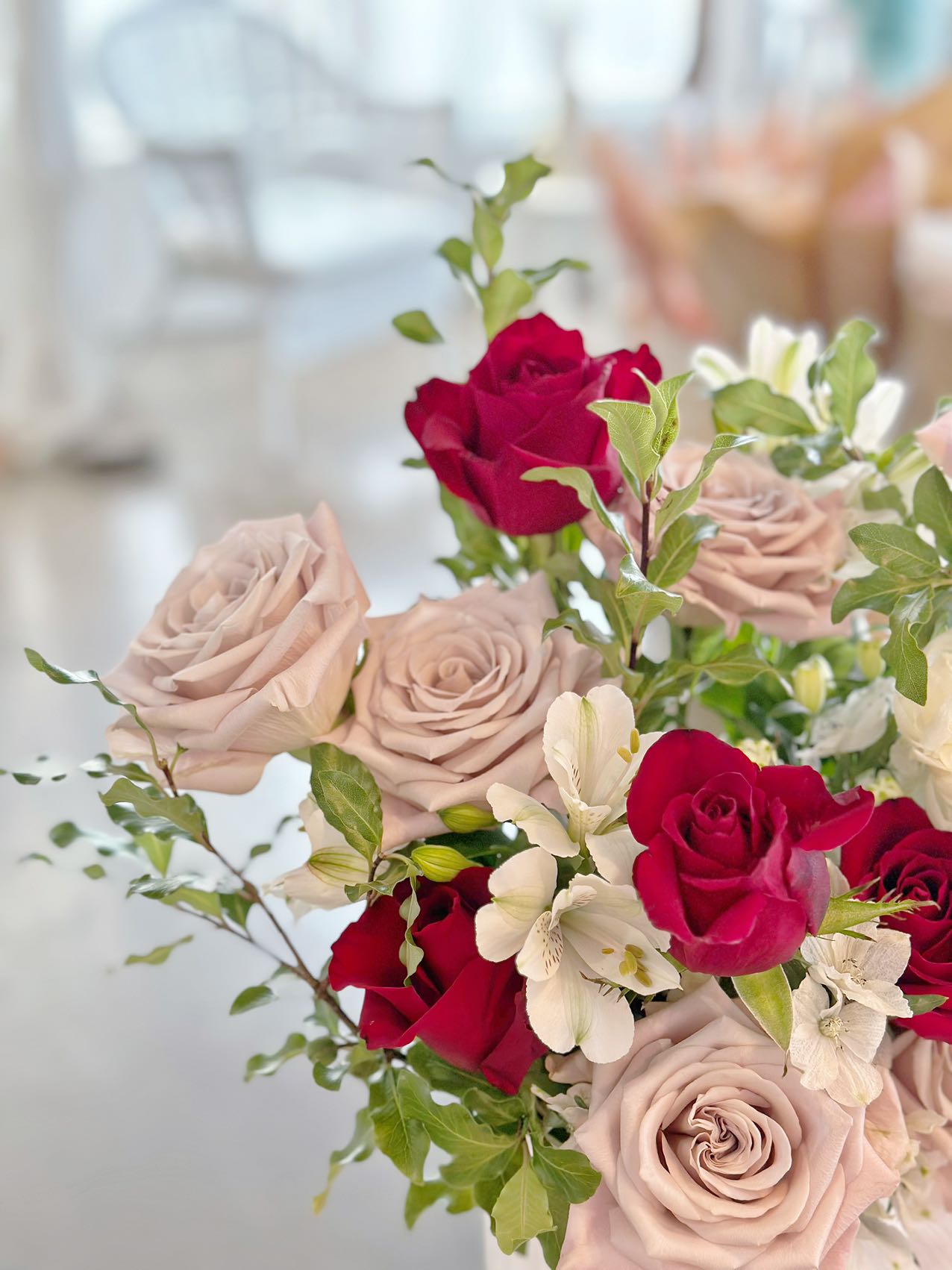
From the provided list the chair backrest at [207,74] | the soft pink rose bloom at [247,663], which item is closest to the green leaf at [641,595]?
the soft pink rose bloom at [247,663]

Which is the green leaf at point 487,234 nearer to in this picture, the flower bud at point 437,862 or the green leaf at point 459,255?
the green leaf at point 459,255

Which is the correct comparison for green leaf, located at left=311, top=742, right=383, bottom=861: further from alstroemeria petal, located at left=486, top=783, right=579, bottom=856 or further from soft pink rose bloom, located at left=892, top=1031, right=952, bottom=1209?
soft pink rose bloom, located at left=892, top=1031, right=952, bottom=1209

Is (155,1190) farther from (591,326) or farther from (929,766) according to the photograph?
(591,326)

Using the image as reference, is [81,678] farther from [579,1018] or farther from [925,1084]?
[925,1084]

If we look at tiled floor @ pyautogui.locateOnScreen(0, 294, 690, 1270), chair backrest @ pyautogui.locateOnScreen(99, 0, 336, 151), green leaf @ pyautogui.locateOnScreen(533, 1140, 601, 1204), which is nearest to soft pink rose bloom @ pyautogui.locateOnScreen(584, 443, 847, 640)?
green leaf @ pyautogui.locateOnScreen(533, 1140, 601, 1204)

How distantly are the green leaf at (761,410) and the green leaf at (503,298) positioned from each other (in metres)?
0.10

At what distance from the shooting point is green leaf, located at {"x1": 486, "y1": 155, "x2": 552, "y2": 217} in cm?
58

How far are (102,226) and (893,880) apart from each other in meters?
2.96

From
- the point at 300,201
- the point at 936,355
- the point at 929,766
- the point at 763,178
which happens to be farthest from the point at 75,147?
the point at 929,766

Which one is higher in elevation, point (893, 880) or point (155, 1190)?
point (893, 880)

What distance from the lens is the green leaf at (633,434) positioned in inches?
16.0

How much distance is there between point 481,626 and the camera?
19.4 inches

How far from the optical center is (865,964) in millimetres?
411

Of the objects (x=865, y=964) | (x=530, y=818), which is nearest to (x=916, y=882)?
(x=865, y=964)
